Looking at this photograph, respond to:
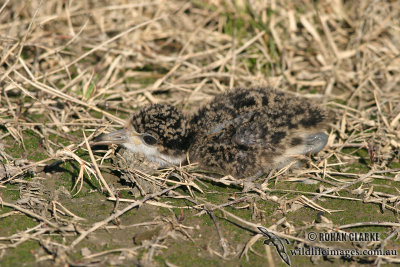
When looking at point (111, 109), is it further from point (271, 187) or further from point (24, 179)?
point (271, 187)

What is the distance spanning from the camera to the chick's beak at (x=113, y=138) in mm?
4316

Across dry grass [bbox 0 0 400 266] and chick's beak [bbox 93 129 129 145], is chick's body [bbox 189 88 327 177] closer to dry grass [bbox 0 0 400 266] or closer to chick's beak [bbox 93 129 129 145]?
dry grass [bbox 0 0 400 266]

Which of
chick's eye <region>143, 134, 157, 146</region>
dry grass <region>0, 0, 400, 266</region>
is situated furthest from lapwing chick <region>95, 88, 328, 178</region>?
dry grass <region>0, 0, 400, 266</region>

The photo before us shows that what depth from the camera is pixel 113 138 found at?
4348 millimetres

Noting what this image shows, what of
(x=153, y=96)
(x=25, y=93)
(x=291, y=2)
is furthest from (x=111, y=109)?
(x=291, y=2)

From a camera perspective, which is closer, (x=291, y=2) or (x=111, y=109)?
(x=111, y=109)

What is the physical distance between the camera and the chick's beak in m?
4.32

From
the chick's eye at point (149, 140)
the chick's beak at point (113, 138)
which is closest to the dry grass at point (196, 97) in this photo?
the chick's beak at point (113, 138)

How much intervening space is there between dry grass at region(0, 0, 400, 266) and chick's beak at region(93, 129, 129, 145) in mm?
143

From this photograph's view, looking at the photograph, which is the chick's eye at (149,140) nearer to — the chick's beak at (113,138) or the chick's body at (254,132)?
the chick's beak at (113,138)

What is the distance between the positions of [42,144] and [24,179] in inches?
22.1

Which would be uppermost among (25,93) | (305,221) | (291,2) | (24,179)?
(291,2)

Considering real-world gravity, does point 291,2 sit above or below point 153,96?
above

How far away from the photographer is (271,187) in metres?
4.21
